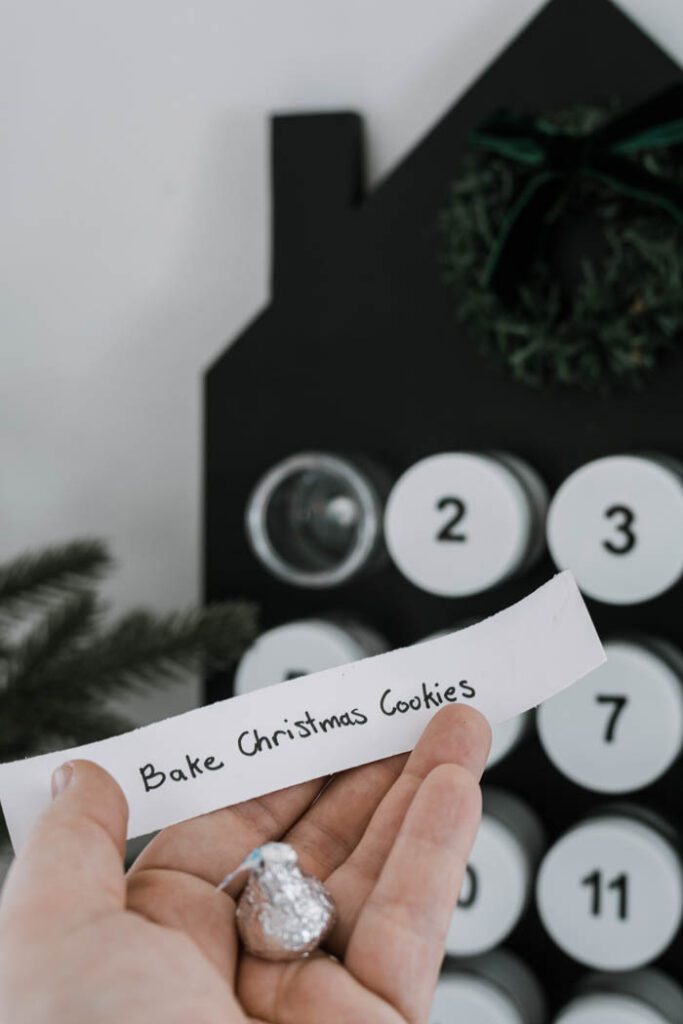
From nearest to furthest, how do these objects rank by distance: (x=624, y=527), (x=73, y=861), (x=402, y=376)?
(x=73, y=861), (x=624, y=527), (x=402, y=376)

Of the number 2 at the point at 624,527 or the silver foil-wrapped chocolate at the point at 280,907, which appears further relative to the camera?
the number 2 at the point at 624,527

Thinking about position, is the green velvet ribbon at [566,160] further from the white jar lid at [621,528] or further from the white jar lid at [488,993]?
the white jar lid at [488,993]

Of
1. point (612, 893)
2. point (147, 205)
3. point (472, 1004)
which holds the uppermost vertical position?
point (147, 205)

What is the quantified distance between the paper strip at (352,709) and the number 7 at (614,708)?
0.29m

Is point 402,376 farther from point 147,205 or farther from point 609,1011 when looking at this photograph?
point 609,1011

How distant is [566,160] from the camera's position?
0.81m

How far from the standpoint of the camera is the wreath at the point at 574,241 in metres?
0.80

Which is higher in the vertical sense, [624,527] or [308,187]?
[308,187]

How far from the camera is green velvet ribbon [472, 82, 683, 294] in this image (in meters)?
0.79

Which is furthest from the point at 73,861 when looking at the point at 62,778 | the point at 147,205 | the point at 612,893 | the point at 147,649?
the point at 147,205

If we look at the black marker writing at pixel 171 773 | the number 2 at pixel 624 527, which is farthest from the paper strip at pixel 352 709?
the number 2 at pixel 624 527

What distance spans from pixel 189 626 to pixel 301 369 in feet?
0.85

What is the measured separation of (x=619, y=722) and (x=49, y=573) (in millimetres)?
460

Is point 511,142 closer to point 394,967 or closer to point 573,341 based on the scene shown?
point 573,341
